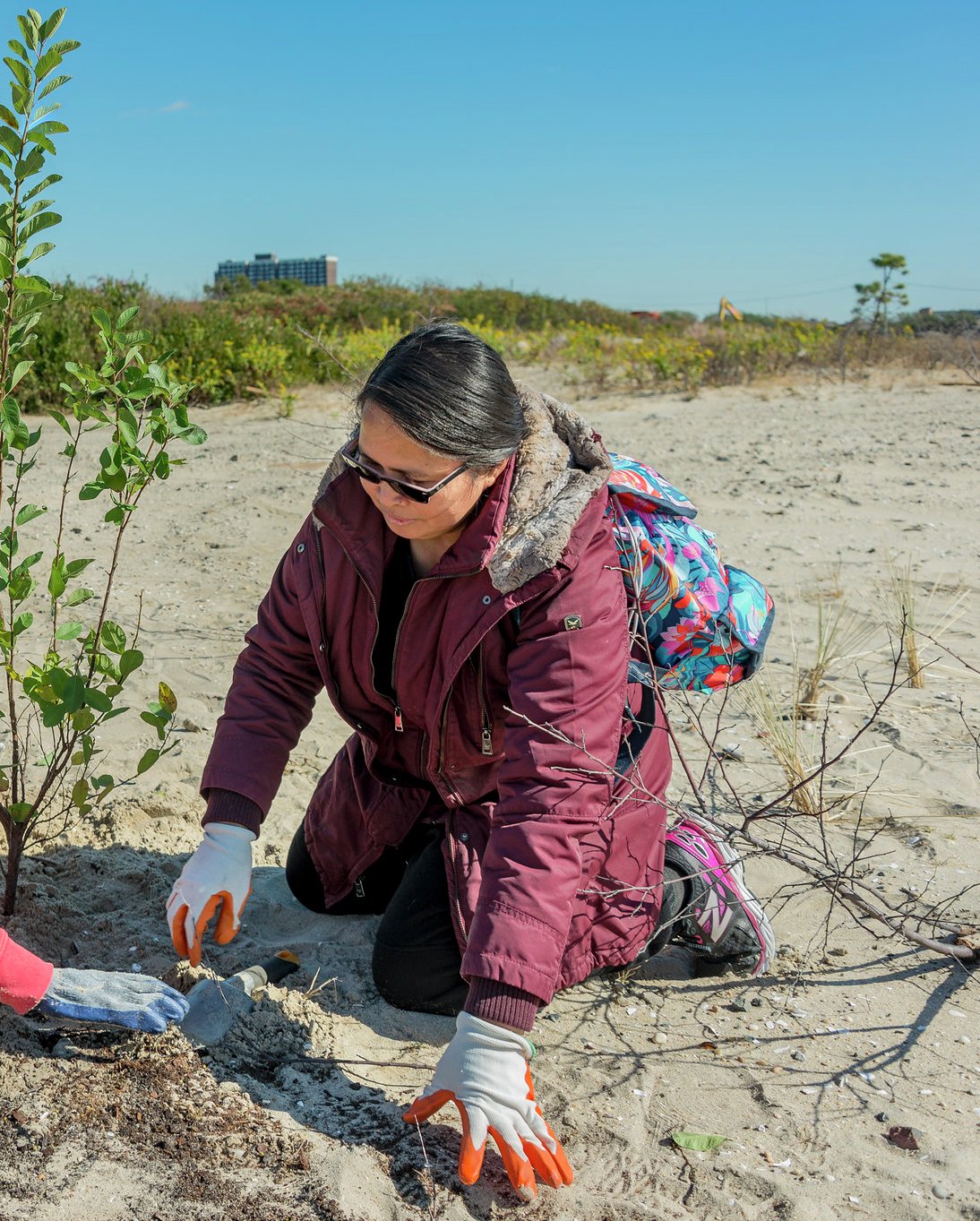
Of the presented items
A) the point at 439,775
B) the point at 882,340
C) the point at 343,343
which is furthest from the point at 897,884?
the point at 882,340

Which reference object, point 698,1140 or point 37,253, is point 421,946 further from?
point 37,253

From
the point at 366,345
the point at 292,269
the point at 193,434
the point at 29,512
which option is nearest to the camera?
the point at 29,512

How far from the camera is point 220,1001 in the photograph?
2.17m

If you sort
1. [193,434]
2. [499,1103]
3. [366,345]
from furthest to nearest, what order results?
[366,345], [193,434], [499,1103]

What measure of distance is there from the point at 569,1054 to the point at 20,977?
1.03 metres

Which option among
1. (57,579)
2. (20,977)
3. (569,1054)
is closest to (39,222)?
(57,579)

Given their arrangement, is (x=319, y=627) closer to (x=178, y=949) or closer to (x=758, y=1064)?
(x=178, y=949)

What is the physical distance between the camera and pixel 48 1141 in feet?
5.99

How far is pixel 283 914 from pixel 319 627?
827 millimetres

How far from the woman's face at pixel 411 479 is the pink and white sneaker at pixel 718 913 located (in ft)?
2.74

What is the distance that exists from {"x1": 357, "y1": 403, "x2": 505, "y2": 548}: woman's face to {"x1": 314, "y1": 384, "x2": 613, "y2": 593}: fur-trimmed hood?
79 mm

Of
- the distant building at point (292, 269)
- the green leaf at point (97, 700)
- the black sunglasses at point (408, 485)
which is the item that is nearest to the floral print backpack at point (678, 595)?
the black sunglasses at point (408, 485)

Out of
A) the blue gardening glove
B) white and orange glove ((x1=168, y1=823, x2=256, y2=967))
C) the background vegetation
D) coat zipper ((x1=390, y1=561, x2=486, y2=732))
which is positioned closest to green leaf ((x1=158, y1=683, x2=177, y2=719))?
white and orange glove ((x1=168, y1=823, x2=256, y2=967))

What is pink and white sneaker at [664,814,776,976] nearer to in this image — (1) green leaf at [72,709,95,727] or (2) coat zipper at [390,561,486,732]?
(2) coat zipper at [390,561,486,732]
